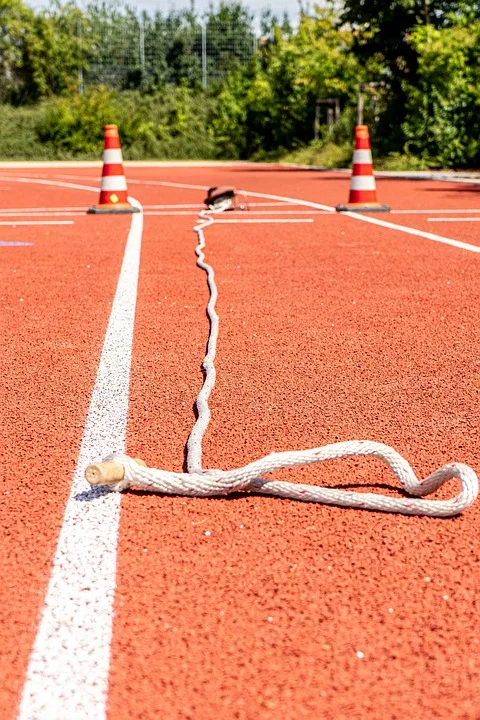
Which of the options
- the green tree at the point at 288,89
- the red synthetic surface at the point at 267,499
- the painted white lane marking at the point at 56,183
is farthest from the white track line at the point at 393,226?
the green tree at the point at 288,89

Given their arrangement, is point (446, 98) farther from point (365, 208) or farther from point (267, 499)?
point (267, 499)

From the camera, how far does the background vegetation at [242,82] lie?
24.9m

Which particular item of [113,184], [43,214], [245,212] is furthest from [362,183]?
[43,214]

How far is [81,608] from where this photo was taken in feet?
7.01

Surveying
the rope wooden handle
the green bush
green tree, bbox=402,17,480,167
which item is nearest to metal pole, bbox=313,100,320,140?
the green bush

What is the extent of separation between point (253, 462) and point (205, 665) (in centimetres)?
101

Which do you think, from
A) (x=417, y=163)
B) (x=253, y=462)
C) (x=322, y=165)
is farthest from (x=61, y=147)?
(x=253, y=462)

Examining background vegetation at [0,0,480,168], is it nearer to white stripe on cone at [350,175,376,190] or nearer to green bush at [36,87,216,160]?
green bush at [36,87,216,160]

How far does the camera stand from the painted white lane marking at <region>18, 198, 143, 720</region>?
1800mm

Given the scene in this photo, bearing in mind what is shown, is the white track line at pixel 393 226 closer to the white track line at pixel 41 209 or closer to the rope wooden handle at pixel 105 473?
the white track line at pixel 41 209

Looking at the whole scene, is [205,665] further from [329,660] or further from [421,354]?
[421,354]

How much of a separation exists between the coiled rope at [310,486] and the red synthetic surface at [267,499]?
0.12 feet

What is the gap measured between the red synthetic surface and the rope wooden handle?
0.30 feet

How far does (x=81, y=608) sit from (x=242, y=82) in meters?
40.1
